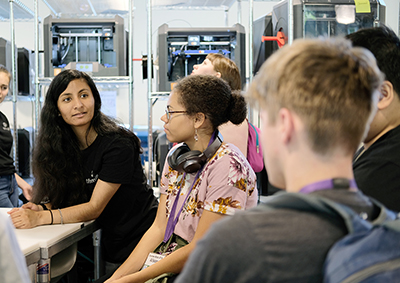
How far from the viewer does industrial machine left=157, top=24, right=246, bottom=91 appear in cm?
307

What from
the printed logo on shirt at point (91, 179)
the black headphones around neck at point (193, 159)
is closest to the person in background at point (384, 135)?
the black headphones around neck at point (193, 159)

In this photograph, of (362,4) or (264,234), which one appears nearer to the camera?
(264,234)

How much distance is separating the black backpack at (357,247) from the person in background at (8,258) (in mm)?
515

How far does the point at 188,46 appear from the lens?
3.17 m

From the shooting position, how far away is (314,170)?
615 millimetres

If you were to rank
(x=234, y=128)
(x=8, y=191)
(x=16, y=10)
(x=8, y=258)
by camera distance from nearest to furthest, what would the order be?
(x=8, y=258) → (x=234, y=128) → (x=8, y=191) → (x=16, y=10)

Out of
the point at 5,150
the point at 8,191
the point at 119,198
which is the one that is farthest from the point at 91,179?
the point at 5,150

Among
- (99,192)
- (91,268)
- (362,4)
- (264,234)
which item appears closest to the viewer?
(264,234)

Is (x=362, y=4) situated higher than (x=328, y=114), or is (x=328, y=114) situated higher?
(x=362, y=4)

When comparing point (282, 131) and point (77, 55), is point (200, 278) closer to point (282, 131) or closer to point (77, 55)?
point (282, 131)

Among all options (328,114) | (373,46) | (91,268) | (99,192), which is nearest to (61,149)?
(99,192)

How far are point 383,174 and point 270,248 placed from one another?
51 centimetres

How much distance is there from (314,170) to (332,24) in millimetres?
2766

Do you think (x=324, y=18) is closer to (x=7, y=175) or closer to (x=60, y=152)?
(x=60, y=152)
